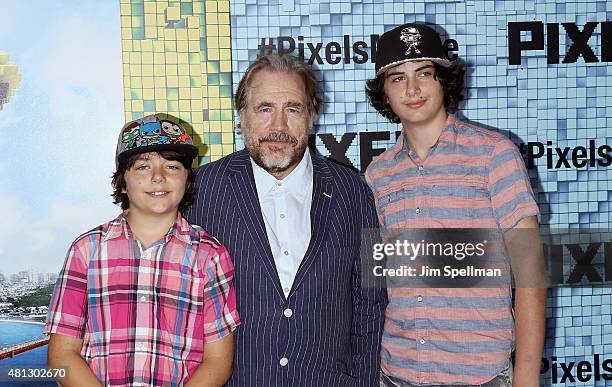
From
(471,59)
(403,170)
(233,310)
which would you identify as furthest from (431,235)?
(471,59)

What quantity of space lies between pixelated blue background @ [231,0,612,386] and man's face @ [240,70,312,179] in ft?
2.32

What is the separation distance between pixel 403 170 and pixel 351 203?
19cm

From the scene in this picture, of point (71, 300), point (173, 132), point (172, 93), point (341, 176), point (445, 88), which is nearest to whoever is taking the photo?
point (71, 300)

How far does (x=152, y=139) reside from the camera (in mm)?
1695

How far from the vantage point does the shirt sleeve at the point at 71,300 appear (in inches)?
63.6

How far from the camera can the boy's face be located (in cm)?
168

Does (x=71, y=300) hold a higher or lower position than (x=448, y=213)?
lower

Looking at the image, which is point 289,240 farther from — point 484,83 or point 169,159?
point 484,83

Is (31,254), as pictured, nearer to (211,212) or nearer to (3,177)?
(3,177)

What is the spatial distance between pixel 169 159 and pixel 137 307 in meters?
0.38

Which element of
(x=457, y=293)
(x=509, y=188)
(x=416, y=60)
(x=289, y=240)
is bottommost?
(x=457, y=293)

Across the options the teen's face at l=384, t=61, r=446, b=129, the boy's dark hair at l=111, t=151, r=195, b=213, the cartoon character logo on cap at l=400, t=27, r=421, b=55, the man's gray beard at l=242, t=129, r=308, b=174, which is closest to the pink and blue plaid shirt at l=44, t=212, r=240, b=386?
the boy's dark hair at l=111, t=151, r=195, b=213

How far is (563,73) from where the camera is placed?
2633mm

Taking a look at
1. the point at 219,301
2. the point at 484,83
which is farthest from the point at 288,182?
the point at 484,83
